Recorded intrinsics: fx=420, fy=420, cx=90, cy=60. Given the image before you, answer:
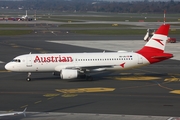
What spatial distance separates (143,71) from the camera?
2216 inches

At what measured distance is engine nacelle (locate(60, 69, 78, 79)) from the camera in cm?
4712

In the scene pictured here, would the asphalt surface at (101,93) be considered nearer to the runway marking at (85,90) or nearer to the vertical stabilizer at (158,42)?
the runway marking at (85,90)

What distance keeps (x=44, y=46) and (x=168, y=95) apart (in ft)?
169

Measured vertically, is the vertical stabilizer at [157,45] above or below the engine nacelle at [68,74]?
above

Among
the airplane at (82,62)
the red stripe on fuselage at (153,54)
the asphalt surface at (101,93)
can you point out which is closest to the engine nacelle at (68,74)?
the asphalt surface at (101,93)

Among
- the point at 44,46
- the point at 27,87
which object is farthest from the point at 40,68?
the point at 44,46

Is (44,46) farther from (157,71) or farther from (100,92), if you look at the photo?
(100,92)

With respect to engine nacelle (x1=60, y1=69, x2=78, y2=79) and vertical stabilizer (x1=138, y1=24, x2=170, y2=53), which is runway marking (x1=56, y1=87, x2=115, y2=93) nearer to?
engine nacelle (x1=60, y1=69, x2=78, y2=79)

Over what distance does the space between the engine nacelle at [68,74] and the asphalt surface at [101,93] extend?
0.79 metres

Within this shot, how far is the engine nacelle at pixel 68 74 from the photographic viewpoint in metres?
47.1

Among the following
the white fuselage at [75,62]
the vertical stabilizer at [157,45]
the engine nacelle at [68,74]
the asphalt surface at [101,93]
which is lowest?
the asphalt surface at [101,93]

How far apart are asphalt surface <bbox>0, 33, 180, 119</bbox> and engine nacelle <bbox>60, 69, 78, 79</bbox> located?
79 cm

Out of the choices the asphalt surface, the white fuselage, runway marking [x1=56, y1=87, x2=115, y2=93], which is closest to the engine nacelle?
the asphalt surface

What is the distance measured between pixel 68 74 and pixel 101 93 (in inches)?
277
